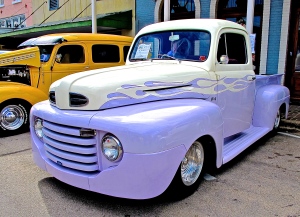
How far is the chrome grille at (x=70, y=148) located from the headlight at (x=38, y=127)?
0.21 metres

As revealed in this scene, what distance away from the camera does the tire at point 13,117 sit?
232 inches

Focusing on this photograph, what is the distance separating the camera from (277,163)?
14.3ft

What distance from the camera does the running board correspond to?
3806 mm

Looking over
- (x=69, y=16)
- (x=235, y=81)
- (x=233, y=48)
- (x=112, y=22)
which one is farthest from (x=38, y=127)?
(x=69, y=16)

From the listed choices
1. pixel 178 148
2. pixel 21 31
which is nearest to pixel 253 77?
pixel 178 148

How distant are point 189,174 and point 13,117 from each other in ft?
13.9

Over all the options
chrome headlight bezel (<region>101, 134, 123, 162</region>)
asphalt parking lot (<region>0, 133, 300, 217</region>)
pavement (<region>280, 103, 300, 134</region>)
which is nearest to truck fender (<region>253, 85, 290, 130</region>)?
asphalt parking lot (<region>0, 133, 300, 217</region>)

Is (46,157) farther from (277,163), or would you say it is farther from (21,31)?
(21,31)

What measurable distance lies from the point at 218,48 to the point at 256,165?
67.7 inches

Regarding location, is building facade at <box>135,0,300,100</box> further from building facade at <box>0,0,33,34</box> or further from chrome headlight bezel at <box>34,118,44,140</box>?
building facade at <box>0,0,33,34</box>

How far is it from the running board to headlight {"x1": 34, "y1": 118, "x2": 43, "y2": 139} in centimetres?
216

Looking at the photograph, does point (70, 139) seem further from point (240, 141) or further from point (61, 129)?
point (240, 141)

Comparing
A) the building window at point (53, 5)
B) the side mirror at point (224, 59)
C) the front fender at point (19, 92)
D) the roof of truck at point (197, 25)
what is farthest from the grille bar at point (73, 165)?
the building window at point (53, 5)

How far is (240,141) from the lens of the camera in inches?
170
